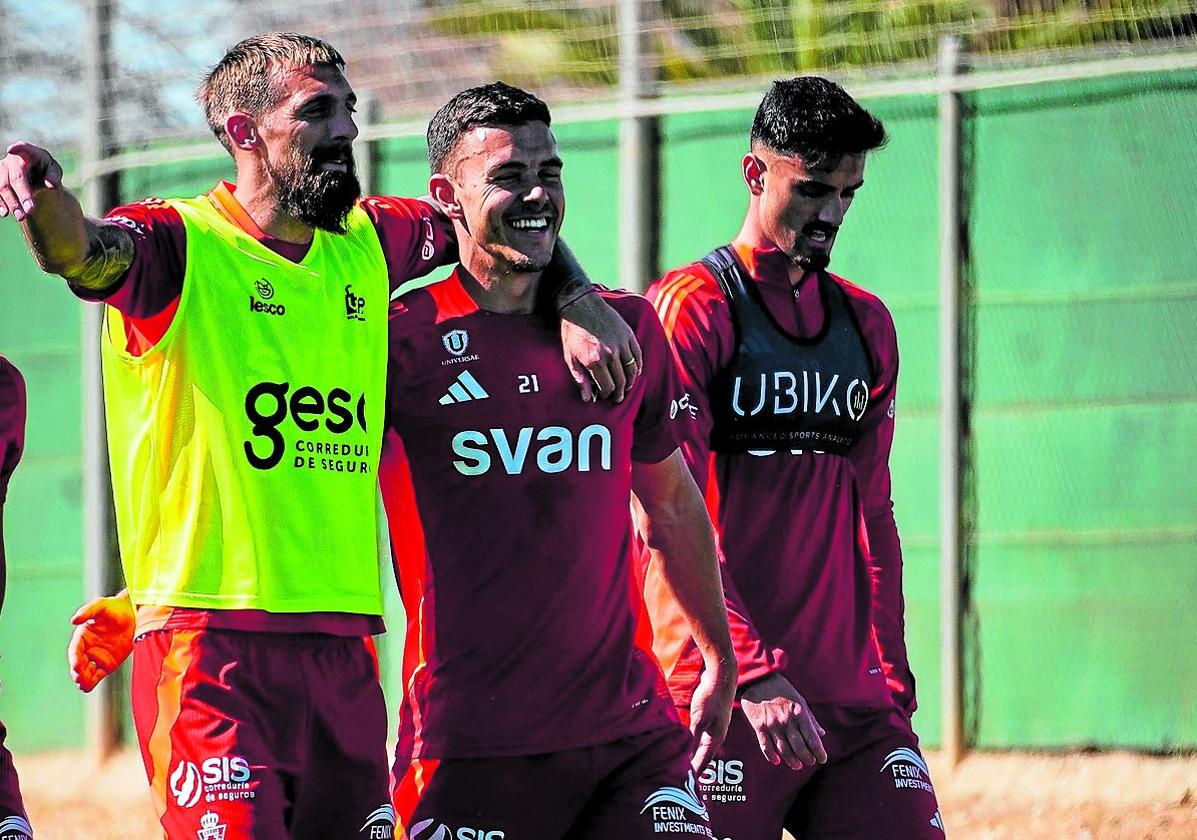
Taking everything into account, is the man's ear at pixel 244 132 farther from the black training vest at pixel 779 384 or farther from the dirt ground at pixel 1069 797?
the dirt ground at pixel 1069 797

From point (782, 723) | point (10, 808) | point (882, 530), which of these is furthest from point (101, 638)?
point (882, 530)

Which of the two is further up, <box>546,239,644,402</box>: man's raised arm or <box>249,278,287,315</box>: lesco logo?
<box>249,278,287,315</box>: lesco logo

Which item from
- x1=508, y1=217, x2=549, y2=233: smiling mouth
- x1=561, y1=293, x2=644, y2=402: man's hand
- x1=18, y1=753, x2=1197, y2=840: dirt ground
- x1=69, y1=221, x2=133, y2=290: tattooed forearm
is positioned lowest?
x1=18, y1=753, x2=1197, y2=840: dirt ground

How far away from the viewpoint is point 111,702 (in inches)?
418

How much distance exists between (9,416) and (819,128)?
231 cm

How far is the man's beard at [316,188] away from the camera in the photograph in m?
4.64

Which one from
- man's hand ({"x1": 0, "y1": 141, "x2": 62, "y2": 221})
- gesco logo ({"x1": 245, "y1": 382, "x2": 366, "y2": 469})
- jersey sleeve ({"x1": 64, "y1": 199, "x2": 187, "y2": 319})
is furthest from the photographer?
gesco logo ({"x1": 245, "y1": 382, "x2": 366, "y2": 469})

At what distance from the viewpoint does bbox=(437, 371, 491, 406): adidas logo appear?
4.66 m

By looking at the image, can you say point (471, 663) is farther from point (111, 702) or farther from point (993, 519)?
point (111, 702)

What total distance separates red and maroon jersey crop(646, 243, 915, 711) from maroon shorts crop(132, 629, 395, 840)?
1042mm

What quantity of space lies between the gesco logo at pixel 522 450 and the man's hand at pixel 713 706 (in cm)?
64

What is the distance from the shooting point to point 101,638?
4.64 metres

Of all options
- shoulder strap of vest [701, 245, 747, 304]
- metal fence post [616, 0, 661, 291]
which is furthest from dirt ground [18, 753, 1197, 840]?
shoulder strap of vest [701, 245, 747, 304]

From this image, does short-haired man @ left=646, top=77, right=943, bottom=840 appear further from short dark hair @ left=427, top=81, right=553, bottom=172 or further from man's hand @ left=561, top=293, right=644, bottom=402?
short dark hair @ left=427, top=81, right=553, bottom=172
